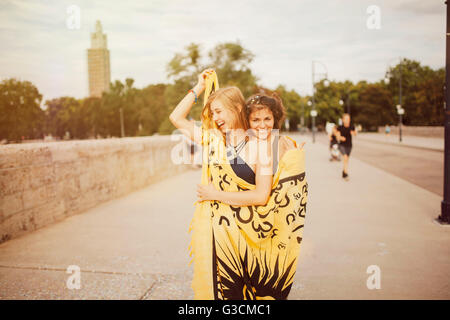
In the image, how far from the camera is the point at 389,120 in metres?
71.0

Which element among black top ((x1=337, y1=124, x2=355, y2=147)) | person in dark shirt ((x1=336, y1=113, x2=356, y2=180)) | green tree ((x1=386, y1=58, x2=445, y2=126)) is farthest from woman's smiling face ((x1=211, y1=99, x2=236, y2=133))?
green tree ((x1=386, y1=58, x2=445, y2=126))

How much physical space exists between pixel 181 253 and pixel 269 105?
2.73 metres

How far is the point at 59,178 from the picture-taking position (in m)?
5.69

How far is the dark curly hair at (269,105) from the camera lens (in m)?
2.01

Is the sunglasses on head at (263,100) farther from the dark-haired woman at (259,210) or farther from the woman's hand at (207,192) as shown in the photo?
the woman's hand at (207,192)

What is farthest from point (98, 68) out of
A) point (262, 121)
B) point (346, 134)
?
point (262, 121)

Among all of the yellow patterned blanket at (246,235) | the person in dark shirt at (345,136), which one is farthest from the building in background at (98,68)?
the yellow patterned blanket at (246,235)

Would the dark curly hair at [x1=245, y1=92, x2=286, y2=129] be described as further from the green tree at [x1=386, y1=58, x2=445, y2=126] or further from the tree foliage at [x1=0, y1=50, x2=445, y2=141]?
the green tree at [x1=386, y1=58, x2=445, y2=126]

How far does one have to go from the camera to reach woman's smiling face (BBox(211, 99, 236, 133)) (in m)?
2.01

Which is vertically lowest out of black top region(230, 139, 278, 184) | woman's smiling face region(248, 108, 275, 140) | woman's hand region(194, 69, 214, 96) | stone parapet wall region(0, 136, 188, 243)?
stone parapet wall region(0, 136, 188, 243)

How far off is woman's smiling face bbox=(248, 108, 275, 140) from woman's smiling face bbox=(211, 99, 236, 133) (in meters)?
0.12

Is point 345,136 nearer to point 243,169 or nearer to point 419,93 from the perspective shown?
point 243,169

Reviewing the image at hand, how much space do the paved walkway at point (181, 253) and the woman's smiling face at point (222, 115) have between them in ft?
5.93
